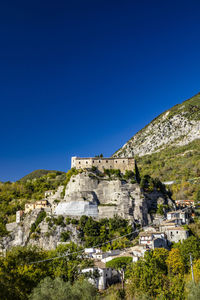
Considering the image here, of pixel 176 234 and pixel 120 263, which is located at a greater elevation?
pixel 176 234

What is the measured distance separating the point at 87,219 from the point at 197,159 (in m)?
76.8

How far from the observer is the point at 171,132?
16175 centimetres

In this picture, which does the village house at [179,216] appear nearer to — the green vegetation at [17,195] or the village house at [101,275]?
the village house at [101,275]

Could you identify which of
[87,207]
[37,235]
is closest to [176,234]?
[87,207]

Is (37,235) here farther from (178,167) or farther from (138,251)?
(178,167)

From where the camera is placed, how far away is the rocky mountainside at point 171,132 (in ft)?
500

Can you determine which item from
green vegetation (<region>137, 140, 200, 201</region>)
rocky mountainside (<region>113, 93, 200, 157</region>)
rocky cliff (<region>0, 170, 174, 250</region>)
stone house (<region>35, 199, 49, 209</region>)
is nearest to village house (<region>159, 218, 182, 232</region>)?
rocky cliff (<region>0, 170, 174, 250</region>)

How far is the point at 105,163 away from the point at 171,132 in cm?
10024

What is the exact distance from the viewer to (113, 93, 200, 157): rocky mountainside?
152 metres

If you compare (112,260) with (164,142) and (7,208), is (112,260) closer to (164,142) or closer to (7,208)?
(7,208)

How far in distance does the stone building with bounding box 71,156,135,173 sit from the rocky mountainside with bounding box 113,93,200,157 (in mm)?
85342

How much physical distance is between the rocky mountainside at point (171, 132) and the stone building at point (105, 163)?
85.3 meters

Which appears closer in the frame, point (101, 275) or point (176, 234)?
point (101, 275)

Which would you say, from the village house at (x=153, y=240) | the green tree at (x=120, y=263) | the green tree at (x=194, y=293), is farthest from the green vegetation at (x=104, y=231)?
the green tree at (x=194, y=293)
